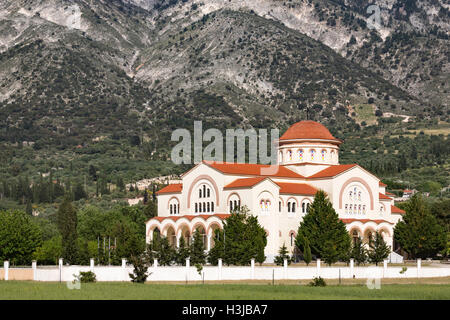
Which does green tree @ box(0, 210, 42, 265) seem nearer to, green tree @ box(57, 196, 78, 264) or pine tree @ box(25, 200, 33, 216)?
green tree @ box(57, 196, 78, 264)

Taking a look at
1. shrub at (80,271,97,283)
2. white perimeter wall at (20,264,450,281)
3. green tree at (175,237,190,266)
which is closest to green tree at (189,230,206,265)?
green tree at (175,237,190,266)

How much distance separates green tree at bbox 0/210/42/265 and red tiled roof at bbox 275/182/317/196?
29.0 meters

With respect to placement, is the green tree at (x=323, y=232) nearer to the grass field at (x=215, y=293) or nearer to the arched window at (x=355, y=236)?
the arched window at (x=355, y=236)

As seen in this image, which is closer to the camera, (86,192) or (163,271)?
(163,271)

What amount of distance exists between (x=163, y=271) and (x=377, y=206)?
42306 millimetres

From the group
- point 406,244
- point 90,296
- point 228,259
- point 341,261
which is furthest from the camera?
point 406,244

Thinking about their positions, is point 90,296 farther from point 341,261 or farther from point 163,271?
point 341,261

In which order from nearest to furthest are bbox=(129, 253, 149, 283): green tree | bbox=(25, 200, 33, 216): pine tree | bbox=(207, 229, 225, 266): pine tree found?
bbox=(129, 253, 149, 283): green tree < bbox=(207, 229, 225, 266): pine tree < bbox=(25, 200, 33, 216): pine tree

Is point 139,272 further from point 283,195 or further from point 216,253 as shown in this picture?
point 283,195

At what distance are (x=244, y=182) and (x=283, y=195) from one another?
4.97 metres

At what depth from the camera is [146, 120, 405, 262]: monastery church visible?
97.9m

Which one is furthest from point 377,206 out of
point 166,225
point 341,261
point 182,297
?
point 182,297

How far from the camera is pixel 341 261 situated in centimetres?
9538

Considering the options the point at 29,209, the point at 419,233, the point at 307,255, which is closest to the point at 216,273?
the point at 307,255
